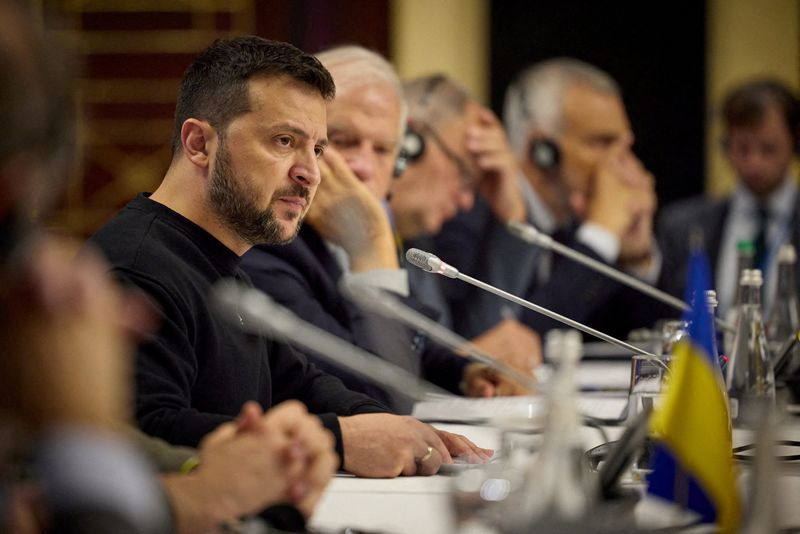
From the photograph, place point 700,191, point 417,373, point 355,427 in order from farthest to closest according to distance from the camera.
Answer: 1. point 700,191
2. point 417,373
3. point 355,427

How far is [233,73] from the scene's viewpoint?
4.51ft

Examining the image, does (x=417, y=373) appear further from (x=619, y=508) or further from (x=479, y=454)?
(x=619, y=508)

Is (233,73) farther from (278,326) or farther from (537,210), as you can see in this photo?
(537,210)

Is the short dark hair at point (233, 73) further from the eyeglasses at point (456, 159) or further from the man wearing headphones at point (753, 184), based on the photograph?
the man wearing headphones at point (753, 184)

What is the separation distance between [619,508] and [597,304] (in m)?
2.27

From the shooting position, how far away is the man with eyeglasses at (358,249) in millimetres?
1787

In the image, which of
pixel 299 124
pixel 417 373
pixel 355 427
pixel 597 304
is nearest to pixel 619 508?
pixel 355 427

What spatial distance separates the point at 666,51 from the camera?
4621 mm

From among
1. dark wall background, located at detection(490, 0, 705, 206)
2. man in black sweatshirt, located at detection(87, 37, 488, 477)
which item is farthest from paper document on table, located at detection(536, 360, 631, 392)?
dark wall background, located at detection(490, 0, 705, 206)

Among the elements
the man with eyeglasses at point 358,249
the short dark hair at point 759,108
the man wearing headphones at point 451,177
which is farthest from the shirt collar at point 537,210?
the man with eyeglasses at point 358,249

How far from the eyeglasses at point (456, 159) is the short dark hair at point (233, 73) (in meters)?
1.81

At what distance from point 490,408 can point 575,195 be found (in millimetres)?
2520

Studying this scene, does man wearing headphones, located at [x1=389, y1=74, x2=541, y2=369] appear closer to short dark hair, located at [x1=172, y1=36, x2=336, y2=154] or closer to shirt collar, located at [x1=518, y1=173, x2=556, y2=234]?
shirt collar, located at [x1=518, y1=173, x2=556, y2=234]

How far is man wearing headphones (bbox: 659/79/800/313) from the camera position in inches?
143
